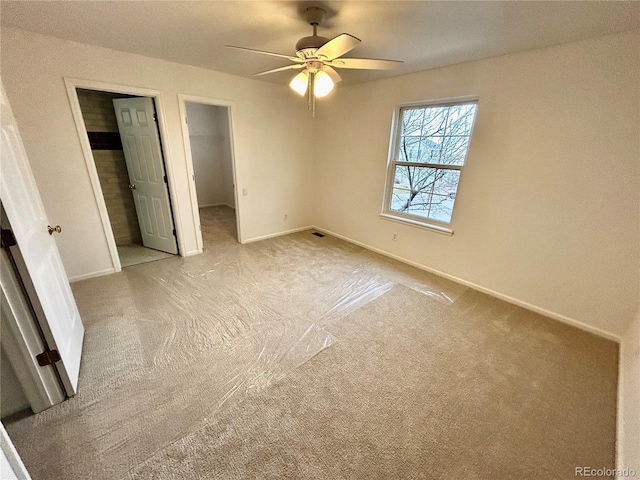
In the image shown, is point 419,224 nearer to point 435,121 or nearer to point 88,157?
point 435,121

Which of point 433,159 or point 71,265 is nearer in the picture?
point 71,265

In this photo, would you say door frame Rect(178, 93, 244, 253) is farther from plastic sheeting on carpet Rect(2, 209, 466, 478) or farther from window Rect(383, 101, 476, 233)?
window Rect(383, 101, 476, 233)

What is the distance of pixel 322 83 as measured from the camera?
6.40ft

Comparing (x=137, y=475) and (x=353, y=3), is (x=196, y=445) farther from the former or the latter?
(x=353, y=3)

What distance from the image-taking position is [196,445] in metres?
1.33

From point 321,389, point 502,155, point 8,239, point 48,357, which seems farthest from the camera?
point 502,155

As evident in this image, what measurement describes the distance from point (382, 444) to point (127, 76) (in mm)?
3883

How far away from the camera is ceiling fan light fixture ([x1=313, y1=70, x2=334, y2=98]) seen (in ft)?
6.30

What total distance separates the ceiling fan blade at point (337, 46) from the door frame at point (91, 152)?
88.5 inches

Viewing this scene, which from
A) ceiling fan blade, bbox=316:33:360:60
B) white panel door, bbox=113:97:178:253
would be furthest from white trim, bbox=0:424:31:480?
white panel door, bbox=113:97:178:253

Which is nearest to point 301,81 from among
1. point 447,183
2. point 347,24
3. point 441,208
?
point 347,24

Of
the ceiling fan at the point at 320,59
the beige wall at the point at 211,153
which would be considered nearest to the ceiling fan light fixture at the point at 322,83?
the ceiling fan at the point at 320,59

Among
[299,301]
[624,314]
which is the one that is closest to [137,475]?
[299,301]

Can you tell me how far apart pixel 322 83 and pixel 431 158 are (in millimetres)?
1793
